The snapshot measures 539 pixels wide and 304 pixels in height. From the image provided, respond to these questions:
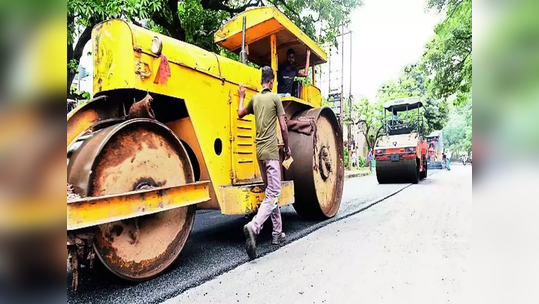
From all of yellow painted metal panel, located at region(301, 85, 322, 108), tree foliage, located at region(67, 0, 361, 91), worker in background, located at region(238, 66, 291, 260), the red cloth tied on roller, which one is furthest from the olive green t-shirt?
tree foliage, located at region(67, 0, 361, 91)

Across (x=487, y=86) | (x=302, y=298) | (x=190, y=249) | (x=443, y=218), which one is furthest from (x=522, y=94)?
(x=443, y=218)

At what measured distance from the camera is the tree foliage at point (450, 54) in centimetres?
1049

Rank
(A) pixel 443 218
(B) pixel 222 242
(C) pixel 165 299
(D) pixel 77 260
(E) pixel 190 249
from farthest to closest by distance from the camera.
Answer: (A) pixel 443 218 < (B) pixel 222 242 < (E) pixel 190 249 < (C) pixel 165 299 < (D) pixel 77 260

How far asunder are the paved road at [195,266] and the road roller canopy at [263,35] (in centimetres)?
235

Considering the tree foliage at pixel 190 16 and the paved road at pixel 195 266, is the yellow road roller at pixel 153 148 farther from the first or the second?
the tree foliage at pixel 190 16

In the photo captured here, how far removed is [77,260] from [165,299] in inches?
22.9

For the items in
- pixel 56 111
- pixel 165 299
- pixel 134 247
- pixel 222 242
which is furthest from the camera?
pixel 222 242

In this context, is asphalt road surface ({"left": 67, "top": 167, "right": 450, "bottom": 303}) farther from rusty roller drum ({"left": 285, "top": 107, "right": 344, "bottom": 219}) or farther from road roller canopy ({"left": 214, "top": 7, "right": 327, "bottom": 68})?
road roller canopy ({"left": 214, "top": 7, "right": 327, "bottom": 68})

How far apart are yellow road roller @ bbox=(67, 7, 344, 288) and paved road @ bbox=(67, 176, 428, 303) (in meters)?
0.13

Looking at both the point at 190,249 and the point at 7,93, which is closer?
the point at 7,93

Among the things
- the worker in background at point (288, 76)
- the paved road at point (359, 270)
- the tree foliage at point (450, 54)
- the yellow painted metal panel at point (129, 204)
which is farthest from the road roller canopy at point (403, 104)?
the yellow painted metal panel at point (129, 204)

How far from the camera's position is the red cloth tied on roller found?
2734 mm

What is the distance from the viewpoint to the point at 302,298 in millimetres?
2199

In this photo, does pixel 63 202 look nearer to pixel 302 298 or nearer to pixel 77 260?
pixel 77 260
